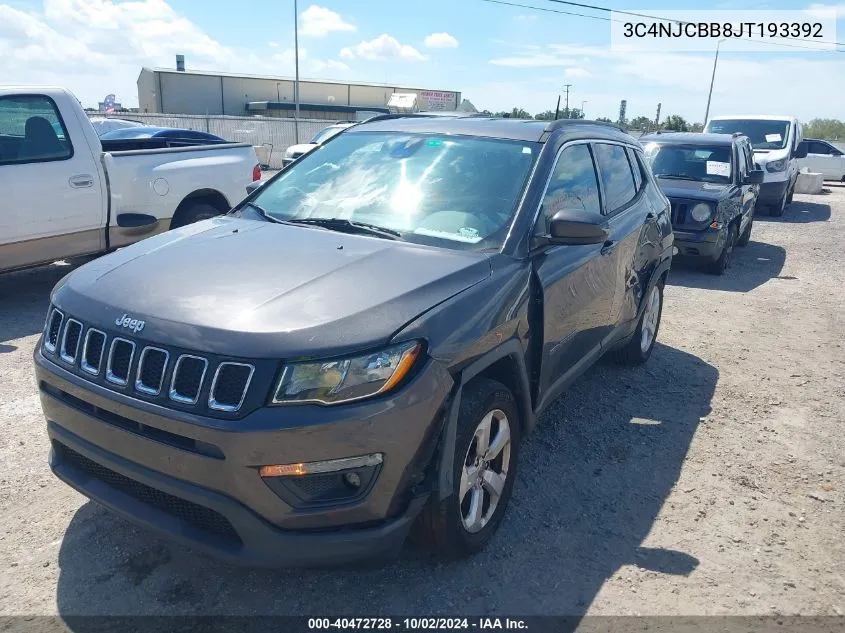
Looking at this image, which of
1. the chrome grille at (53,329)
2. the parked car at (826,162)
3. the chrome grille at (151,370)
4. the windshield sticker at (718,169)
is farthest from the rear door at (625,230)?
the parked car at (826,162)

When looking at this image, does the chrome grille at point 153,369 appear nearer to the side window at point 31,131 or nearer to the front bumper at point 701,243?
the side window at point 31,131

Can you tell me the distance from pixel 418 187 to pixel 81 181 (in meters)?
4.24

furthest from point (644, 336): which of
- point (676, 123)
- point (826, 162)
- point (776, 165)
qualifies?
point (676, 123)

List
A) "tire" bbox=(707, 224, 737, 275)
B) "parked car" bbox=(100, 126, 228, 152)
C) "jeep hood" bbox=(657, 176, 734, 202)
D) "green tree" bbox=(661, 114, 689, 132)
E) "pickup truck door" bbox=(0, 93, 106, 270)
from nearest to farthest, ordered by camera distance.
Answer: "pickup truck door" bbox=(0, 93, 106, 270), "parked car" bbox=(100, 126, 228, 152), "jeep hood" bbox=(657, 176, 734, 202), "tire" bbox=(707, 224, 737, 275), "green tree" bbox=(661, 114, 689, 132)

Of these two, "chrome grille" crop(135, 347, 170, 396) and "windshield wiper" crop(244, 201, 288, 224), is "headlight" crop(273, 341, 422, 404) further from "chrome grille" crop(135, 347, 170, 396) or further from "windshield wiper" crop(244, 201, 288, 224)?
Answer: "windshield wiper" crop(244, 201, 288, 224)

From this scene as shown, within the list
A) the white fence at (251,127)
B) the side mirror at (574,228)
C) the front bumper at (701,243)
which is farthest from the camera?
the white fence at (251,127)

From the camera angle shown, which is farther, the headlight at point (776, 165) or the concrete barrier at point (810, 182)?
the concrete barrier at point (810, 182)

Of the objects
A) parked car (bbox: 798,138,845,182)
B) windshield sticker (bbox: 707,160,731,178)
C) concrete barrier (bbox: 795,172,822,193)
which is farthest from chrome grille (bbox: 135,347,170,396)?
parked car (bbox: 798,138,845,182)

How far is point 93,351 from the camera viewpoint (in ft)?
8.54

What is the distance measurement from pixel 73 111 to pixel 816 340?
24.1 feet

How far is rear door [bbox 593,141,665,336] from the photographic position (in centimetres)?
439

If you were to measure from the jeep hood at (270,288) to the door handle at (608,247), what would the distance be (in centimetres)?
135

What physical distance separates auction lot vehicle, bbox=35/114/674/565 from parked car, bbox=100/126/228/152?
582cm

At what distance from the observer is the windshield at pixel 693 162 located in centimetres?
1001
